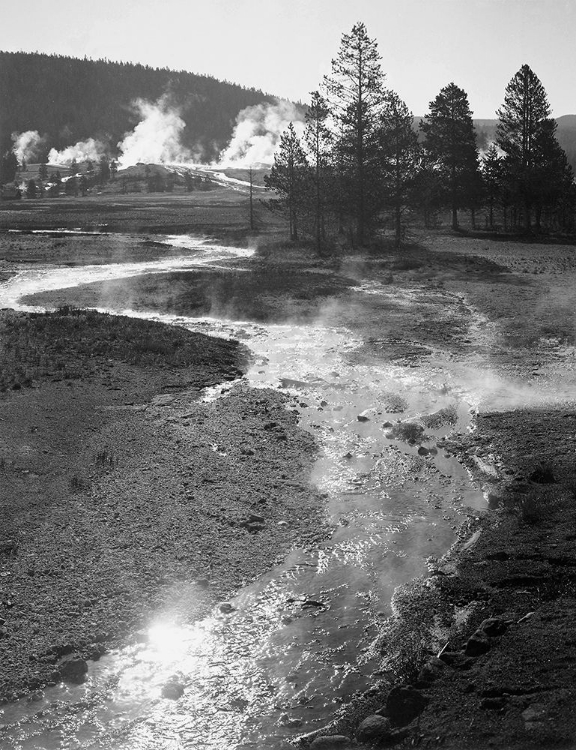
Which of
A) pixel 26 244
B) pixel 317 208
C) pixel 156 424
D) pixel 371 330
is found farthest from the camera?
pixel 26 244

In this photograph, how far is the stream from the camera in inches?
283

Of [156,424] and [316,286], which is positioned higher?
[316,286]

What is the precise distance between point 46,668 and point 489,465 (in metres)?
7.94

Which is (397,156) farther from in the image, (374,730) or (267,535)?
(374,730)

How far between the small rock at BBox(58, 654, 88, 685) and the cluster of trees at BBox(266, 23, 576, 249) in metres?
43.3

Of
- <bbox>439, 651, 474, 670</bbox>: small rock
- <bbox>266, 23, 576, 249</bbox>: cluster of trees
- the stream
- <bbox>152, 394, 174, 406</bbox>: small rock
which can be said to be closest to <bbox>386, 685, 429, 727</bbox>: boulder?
the stream

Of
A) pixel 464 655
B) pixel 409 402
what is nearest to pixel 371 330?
pixel 409 402

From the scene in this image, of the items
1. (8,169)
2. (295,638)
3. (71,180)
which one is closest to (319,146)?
(295,638)

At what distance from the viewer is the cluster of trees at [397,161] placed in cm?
5084

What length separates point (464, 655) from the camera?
7781mm

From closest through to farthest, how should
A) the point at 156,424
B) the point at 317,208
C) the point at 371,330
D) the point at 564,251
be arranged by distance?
the point at 156,424 → the point at 371,330 → the point at 564,251 → the point at 317,208

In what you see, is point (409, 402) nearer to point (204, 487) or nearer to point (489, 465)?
point (489, 465)

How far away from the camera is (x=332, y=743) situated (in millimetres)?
6832

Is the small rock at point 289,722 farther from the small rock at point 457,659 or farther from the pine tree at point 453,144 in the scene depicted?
the pine tree at point 453,144
